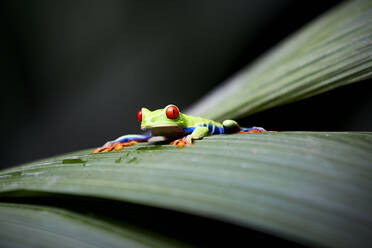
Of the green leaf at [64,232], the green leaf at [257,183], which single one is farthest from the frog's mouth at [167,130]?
the green leaf at [64,232]

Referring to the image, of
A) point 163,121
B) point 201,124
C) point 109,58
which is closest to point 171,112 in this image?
point 163,121

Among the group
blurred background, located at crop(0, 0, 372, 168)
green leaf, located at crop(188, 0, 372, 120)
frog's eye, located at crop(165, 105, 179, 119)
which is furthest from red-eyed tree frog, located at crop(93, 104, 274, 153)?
blurred background, located at crop(0, 0, 372, 168)

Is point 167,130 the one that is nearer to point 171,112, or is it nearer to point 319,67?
point 171,112

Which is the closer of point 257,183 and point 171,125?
point 257,183

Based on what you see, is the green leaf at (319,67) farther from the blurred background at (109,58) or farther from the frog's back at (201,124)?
the blurred background at (109,58)

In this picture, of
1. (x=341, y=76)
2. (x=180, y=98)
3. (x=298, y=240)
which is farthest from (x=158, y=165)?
(x=180, y=98)

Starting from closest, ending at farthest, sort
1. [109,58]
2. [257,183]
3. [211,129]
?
[257,183], [211,129], [109,58]

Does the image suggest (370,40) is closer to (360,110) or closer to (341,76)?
(341,76)
